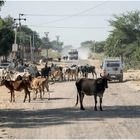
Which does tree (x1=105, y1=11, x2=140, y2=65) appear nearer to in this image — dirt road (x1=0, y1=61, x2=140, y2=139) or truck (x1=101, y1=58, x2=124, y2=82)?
truck (x1=101, y1=58, x2=124, y2=82)

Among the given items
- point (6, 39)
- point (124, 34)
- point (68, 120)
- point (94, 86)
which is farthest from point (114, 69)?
point (124, 34)

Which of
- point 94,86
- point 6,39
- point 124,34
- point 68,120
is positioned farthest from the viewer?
point 124,34

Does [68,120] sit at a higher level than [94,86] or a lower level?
lower

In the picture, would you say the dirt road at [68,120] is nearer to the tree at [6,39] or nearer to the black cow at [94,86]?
the black cow at [94,86]

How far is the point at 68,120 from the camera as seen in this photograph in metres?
22.7

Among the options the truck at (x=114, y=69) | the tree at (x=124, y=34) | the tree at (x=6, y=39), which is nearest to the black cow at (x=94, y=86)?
the truck at (x=114, y=69)

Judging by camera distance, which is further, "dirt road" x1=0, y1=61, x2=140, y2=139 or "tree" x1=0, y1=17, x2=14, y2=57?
"tree" x1=0, y1=17, x2=14, y2=57

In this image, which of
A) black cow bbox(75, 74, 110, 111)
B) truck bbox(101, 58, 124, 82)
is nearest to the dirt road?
black cow bbox(75, 74, 110, 111)

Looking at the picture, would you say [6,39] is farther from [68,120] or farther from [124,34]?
[68,120]

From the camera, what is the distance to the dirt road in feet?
61.3

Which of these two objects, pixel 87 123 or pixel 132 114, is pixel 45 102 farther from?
pixel 87 123

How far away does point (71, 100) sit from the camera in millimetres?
32844

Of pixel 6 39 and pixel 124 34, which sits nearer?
pixel 6 39

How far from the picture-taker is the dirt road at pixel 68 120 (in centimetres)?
1868
